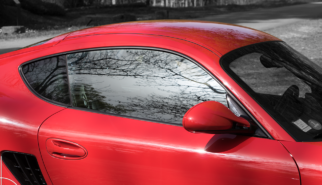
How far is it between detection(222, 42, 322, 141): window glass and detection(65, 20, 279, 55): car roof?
72 millimetres

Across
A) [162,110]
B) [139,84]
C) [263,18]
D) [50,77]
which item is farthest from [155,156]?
[263,18]

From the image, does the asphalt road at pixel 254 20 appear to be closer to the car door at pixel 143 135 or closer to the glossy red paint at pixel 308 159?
the car door at pixel 143 135

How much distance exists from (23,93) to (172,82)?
3.19 ft

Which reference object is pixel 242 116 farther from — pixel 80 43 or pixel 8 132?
pixel 8 132

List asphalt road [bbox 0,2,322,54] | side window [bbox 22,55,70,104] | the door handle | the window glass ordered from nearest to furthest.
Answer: the window glass
the door handle
side window [bbox 22,55,70,104]
asphalt road [bbox 0,2,322,54]

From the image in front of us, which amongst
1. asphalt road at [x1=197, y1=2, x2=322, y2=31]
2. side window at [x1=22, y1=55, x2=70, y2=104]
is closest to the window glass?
side window at [x1=22, y1=55, x2=70, y2=104]

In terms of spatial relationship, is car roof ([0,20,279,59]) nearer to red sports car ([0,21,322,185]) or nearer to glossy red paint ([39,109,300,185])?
red sports car ([0,21,322,185])

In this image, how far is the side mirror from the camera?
1.46 metres

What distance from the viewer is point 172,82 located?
5.98 feet

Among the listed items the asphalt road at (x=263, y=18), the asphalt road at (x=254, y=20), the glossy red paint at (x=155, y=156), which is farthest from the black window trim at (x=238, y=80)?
the asphalt road at (x=263, y=18)

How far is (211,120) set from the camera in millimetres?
1467

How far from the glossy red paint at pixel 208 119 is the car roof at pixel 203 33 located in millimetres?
415

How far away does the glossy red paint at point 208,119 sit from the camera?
1464 millimetres

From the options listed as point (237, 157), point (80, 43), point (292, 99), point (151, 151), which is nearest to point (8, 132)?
point (80, 43)
